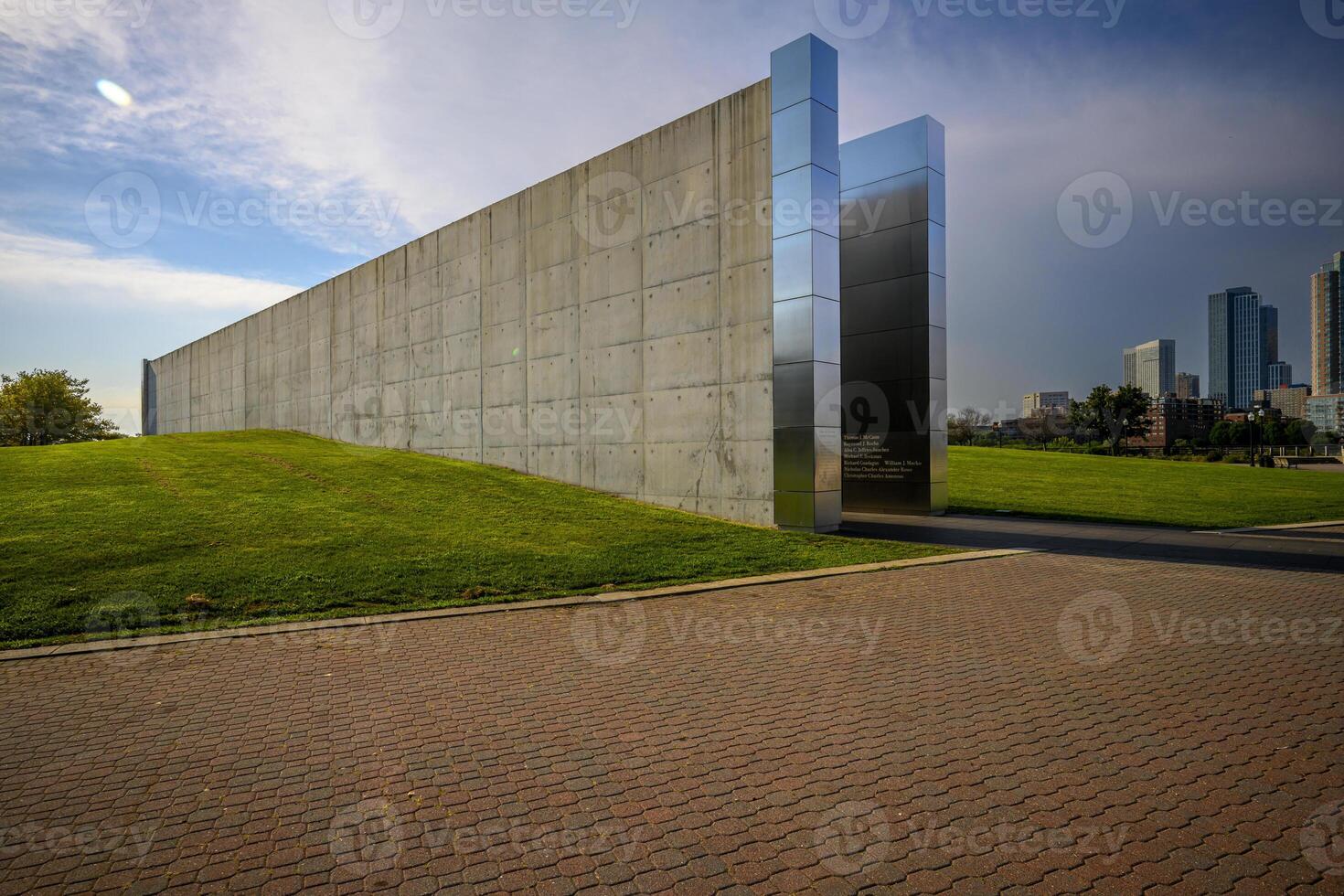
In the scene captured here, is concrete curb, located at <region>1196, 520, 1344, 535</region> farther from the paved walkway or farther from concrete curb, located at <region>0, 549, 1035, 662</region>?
concrete curb, located at <region>0, 549, 1035, 662</region>

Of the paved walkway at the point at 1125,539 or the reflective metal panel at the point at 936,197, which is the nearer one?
the paved walkway at the point at 1125,539

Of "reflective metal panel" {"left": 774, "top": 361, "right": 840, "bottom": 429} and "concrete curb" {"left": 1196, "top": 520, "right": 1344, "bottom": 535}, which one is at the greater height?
"reflective metal panel" {"left": 774, "top": 361, "right": 840, "bottom": 429}

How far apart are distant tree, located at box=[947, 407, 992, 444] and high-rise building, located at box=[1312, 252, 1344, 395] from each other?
4414 inches

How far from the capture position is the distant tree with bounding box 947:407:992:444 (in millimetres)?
82375

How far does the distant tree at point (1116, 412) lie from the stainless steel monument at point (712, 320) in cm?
6144

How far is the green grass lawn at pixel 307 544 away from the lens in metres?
8.55

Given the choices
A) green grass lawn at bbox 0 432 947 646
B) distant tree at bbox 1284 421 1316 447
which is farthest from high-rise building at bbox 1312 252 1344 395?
green grass lawn at bbox 0 432 947 646

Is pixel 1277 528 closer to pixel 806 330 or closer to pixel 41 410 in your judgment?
pixel 806 330

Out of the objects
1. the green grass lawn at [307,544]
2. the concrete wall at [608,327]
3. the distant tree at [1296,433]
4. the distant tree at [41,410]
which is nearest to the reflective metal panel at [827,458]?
the concrete wall at [608,327]

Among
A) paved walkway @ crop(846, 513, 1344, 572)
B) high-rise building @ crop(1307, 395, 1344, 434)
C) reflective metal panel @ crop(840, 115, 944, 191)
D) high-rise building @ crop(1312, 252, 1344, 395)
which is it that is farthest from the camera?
high-rise building @ crop(1307, 395, 1344, 434)

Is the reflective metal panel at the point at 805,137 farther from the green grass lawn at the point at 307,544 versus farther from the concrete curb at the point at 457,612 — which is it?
the concrete curb at the point at 457,612

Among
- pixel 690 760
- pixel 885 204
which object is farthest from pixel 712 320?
Answer: pixel 690 760

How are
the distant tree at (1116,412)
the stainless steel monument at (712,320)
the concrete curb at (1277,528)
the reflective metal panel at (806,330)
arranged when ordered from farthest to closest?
1. the distant tree at (1116,412)
2. the concrete curb at (1277,528)
3. the stainless steel monument at (712,320)
4. the reflective metal panel at (806,330)

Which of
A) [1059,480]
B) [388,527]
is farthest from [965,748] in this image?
[1059,480]
